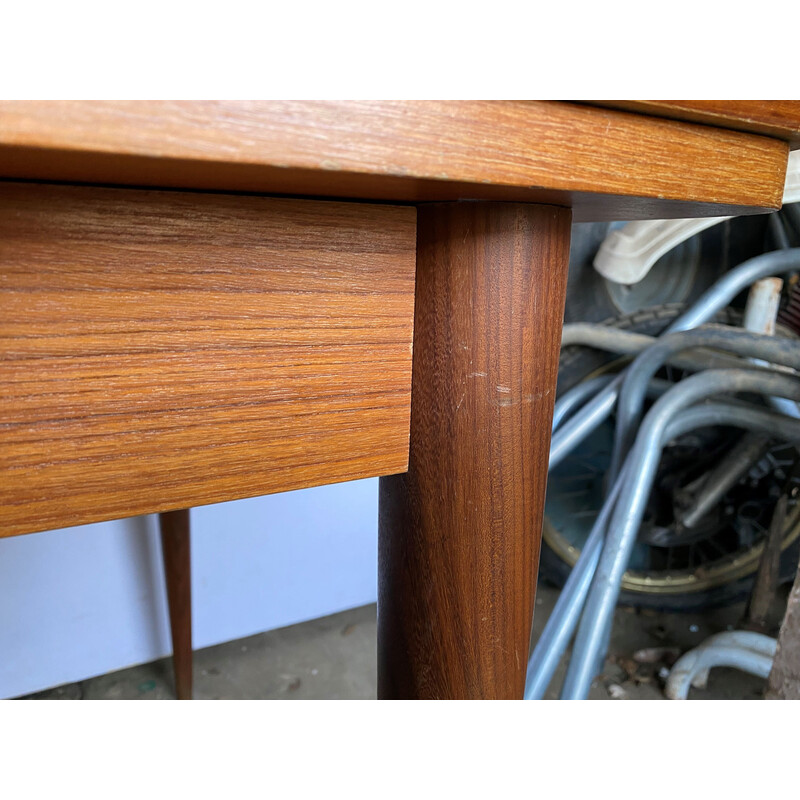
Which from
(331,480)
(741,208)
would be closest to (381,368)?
(331,480)

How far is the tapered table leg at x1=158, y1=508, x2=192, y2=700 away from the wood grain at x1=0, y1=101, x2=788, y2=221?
0.74 meters

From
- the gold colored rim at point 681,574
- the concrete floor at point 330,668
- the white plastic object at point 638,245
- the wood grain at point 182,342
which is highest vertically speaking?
the wood grain at point 182,342

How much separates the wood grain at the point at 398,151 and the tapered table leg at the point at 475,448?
0.08ft

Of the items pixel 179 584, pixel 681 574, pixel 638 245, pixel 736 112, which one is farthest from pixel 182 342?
pixel 681 574

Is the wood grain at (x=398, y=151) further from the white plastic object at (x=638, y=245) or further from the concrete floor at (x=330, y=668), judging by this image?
the concrete floor at (x=330, y=668)

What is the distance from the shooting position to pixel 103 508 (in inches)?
8.7

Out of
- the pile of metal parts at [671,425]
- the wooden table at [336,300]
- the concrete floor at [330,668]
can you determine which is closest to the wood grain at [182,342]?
the wooden table at [336,300]

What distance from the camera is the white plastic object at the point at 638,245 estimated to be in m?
1.05

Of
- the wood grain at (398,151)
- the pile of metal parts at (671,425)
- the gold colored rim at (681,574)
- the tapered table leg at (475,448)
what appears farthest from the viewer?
the gold colored rim at (681,574)

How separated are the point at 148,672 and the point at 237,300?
1.08 m

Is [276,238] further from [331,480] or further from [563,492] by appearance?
[563,492]

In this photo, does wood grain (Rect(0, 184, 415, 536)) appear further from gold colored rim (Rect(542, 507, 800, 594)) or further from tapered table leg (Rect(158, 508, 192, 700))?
gold colored rim (Rect(542, 507, 800, 594))

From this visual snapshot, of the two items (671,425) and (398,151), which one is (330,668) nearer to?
(671,425)

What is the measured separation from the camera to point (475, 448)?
27 centimetres
